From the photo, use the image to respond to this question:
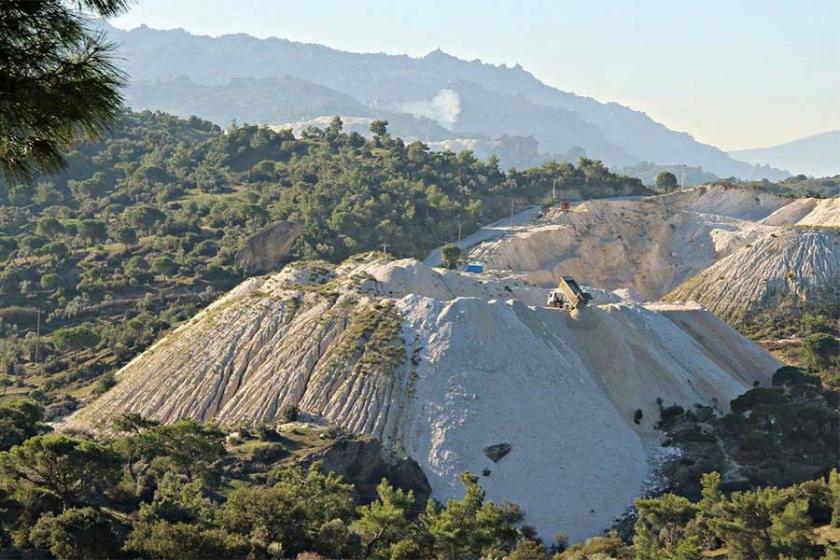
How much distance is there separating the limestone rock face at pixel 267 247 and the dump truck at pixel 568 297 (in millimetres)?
29488

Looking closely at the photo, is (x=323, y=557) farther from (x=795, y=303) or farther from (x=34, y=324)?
(x=795, y=303)

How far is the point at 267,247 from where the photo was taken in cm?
9506

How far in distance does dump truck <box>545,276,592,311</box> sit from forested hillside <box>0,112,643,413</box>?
26091 millimetres

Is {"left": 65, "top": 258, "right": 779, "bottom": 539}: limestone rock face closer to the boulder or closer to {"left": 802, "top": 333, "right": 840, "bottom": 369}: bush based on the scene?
the boulder

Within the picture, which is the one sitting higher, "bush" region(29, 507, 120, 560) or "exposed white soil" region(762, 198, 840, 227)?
"exposed white soil" region(762, 198, 840, 227)

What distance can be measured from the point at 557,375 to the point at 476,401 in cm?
551

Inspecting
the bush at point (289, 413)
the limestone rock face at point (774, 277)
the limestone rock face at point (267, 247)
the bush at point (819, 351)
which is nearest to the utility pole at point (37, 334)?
the limestone rock face at point (267, 247)

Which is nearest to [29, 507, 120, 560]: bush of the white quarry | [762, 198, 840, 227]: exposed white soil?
the white quarry

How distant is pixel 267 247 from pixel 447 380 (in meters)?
40.8

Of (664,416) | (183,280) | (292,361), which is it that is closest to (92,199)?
(183,280)

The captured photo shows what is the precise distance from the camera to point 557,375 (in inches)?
2354

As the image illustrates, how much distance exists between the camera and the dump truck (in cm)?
Answer: 6835

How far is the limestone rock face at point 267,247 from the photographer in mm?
93375

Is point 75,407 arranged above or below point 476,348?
below
